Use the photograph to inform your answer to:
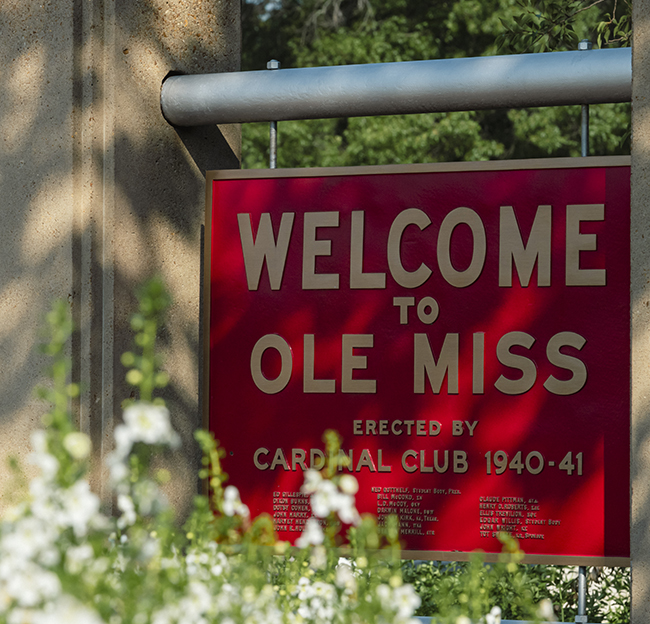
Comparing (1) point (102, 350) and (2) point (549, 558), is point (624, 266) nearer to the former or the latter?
(2) point (549, 558)

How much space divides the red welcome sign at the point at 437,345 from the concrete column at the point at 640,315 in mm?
352

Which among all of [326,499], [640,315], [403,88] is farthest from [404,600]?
[403,88]

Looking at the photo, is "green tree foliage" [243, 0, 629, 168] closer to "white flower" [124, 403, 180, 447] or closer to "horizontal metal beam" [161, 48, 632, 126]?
"horizontal metal beam" [161, 48, 632, 126]

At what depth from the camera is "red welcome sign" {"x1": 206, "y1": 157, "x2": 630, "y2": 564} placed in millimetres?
3650

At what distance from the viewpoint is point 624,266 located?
11.9 ft

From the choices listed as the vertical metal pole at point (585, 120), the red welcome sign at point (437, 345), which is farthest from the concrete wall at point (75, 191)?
the vertical metal pole at point (585, 120)

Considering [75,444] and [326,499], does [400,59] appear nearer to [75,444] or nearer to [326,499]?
[326,499]

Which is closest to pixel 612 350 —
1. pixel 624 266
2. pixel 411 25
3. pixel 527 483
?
pixel 624 266

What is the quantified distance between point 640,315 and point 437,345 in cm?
89

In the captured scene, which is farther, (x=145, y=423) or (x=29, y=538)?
(x=145, y=423)

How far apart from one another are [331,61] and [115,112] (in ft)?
37.9

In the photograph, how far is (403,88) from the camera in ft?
12.7

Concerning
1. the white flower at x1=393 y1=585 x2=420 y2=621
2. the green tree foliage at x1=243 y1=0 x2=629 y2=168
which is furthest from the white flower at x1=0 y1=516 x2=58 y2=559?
the green tree foliage at x1=243 y1=0 x2=629 y2=168

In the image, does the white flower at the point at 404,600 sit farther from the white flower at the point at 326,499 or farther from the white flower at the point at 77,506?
the white flower at the point at 77,506
